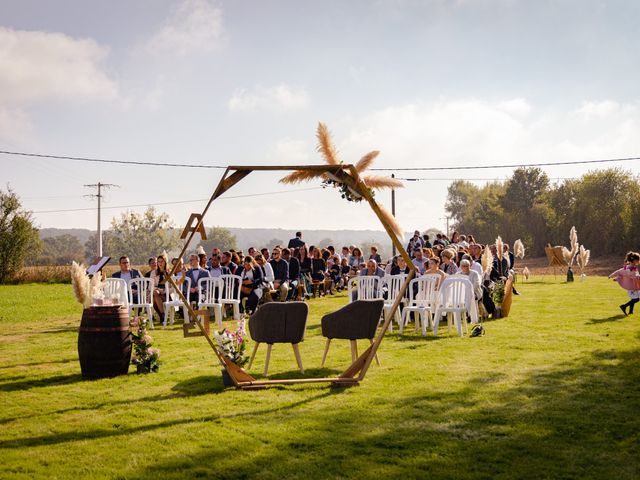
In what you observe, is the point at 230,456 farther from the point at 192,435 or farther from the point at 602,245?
the point at 602,245

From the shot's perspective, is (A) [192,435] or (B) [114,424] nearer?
(A) [192,435]

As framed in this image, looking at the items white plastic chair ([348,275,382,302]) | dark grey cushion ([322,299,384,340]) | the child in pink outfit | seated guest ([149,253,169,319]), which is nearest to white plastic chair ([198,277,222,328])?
seated guest ([149,253,169,319])

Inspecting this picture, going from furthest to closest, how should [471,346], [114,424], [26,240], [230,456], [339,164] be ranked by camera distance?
[26,240]
[471,346]
[339,164]
[114,424]
[230,456]

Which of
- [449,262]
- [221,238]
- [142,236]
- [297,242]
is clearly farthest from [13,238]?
[221,238]

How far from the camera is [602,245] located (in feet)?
141

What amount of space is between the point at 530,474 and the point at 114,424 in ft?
11.8

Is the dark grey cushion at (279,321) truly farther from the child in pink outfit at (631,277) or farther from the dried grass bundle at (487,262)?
the child in pink outfit at (631,277)

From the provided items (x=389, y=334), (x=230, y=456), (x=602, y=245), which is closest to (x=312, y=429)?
(x=230, y=456)

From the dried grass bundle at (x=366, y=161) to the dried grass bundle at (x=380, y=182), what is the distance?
0.11 metres

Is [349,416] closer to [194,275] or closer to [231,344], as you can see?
[231,344]

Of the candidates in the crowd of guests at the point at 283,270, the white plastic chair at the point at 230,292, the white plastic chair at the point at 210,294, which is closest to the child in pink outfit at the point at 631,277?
the crowd of guests at the point at 283,270

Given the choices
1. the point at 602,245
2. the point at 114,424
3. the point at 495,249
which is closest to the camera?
the point at 114,424

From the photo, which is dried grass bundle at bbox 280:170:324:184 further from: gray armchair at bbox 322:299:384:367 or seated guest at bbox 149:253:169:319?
seated guest at bbox 149:253:169:319

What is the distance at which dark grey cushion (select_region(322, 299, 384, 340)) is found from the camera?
7.96 meters
